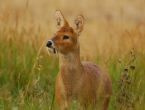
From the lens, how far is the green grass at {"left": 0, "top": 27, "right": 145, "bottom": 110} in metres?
11.5

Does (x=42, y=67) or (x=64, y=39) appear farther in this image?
(x=42, y=67)

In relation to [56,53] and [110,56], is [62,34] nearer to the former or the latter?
[56,53]

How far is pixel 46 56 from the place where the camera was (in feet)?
46.5

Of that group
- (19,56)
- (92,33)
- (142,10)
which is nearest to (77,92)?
(19,56)

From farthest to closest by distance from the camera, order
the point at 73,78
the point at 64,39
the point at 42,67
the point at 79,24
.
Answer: the point at 42,67, the point at 79,24, the point at 73,78, the point at 64,39

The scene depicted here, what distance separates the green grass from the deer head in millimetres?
217

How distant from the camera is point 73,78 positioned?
12.1 metres

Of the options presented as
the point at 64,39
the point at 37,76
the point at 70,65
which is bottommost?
the point at 37,76

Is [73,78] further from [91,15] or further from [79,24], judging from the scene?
[91,15]

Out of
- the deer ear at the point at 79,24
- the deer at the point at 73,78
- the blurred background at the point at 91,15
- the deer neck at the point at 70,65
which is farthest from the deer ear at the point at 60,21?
the blurred background at the point at 91,15

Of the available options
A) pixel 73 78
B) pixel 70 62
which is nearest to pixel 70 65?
pixel 70 62

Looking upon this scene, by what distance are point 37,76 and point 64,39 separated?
1358 millimetres

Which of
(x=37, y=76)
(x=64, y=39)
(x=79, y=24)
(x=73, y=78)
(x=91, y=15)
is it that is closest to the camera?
(x=64, y=39)

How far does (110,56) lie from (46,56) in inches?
32.8
